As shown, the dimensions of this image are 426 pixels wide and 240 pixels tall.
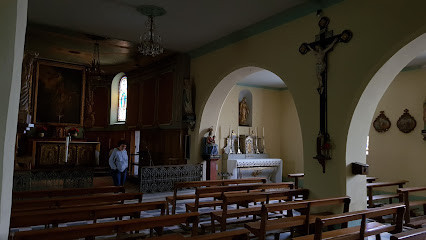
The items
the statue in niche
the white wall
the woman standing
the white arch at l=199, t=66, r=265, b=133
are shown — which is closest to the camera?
the white wall

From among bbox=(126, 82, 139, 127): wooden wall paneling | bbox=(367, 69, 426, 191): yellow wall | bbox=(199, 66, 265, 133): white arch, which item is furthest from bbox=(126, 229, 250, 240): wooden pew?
bbox=(126, 82, 139, 127): wooden wall paneling

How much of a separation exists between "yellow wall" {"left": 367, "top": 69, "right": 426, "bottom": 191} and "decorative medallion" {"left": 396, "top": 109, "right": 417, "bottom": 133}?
4.1 inches

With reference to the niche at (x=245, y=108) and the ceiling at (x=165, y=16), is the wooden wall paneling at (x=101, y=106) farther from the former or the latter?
the ceiling at (x=165, y=16)

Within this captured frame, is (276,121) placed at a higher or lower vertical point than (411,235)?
higher

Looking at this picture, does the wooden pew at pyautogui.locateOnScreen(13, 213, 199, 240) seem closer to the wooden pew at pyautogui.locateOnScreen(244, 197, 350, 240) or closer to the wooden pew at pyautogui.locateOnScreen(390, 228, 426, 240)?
the wooden pew at pyautogui.locateOnScreen(244, 197, 350, 240)

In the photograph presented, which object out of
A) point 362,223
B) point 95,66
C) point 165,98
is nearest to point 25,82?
point 95,66

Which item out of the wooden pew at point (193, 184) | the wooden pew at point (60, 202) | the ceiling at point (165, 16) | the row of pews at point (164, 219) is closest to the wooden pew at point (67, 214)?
the row of pews at point (164, 219)

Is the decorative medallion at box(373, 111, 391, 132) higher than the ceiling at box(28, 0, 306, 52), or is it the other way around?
the ceiling at box(28, 0, 306, 52)

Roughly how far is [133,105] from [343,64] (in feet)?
32.7

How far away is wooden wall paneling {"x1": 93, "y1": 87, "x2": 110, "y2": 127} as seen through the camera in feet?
51.3

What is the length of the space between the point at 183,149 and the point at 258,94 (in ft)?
16.6

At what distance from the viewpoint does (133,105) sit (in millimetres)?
Result: 13781

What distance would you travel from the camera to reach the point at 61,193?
5.33m

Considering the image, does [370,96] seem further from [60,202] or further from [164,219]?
[60,202]
